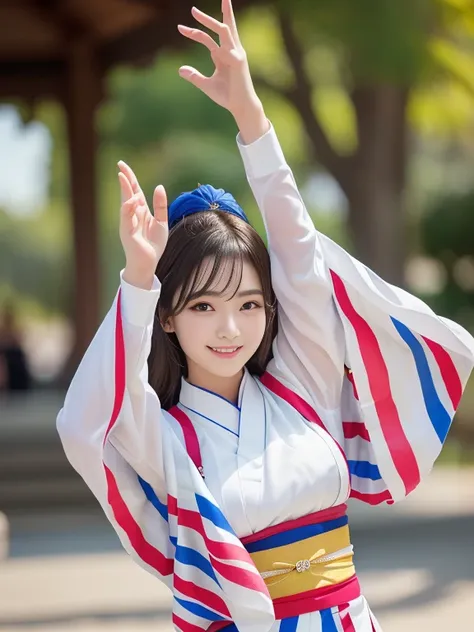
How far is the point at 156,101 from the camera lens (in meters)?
20.1

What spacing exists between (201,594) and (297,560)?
0.60ft

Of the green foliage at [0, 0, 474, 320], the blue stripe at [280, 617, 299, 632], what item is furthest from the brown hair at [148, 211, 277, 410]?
the green foliage at [0, 0, 474, 320]

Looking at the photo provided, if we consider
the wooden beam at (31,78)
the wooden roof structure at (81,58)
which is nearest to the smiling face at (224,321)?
the wooden roof structure at (81,58)

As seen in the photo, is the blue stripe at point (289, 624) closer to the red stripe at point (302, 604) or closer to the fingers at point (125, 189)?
the red stripe at point (302, 604)

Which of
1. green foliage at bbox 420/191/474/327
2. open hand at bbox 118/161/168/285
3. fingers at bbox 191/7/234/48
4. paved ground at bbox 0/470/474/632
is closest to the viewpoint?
open hand at bbox 118/161/168/285

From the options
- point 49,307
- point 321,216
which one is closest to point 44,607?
point 321,216

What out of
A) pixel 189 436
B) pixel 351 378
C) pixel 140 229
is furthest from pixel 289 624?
pixel 140 229

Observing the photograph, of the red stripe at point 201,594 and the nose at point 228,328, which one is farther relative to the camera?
the nose at point 228,328

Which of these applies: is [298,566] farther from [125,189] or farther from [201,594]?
[125,189]

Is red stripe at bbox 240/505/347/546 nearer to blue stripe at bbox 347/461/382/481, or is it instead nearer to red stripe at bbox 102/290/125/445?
blue stripe at bbox 347/461/382/481

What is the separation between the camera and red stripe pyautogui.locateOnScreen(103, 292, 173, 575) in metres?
1.88

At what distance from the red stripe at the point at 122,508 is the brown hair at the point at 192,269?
184 millimetres

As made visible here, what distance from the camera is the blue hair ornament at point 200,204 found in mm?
2127

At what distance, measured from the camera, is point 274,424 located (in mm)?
2061
